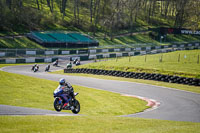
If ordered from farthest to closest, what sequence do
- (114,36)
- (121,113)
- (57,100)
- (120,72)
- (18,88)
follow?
(114,36) → (120,72) → (18,88) → (121,113) → (57,100)

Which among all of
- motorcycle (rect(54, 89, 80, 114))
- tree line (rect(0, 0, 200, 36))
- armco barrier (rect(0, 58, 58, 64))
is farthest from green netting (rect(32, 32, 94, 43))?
motorcycle (rect(54, 89, 80, 114))

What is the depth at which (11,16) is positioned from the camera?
66438 mm

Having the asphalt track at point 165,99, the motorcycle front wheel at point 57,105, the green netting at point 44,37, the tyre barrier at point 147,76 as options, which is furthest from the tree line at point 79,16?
the motorcycle front wheel at point 57,105

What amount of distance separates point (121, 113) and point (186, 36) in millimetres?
76571

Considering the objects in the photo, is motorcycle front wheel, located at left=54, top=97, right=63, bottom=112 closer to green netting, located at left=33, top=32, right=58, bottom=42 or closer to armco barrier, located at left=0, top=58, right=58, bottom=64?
armco barrier, located at left=0, top=58, right=58, bottom=64

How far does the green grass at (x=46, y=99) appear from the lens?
52.9 ft

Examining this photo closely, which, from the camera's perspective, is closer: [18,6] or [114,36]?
[18,6]

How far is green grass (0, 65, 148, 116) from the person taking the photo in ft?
52.9

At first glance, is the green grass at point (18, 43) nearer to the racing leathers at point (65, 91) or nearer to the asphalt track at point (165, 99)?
the asphalt track at point (165, 99)

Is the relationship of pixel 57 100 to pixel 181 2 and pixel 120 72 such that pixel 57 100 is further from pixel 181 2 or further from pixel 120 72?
pixel 181 2

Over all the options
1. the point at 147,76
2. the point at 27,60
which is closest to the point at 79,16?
the point at 27,60

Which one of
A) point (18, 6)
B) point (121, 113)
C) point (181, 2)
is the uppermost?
point (181, 2)

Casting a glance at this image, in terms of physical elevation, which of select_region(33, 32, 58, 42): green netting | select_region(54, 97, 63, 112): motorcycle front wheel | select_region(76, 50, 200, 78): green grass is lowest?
select_region(54, 97, 63, 112): motorcycle front wheel

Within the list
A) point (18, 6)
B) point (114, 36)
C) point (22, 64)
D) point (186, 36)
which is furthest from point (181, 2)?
point (22, 64)
